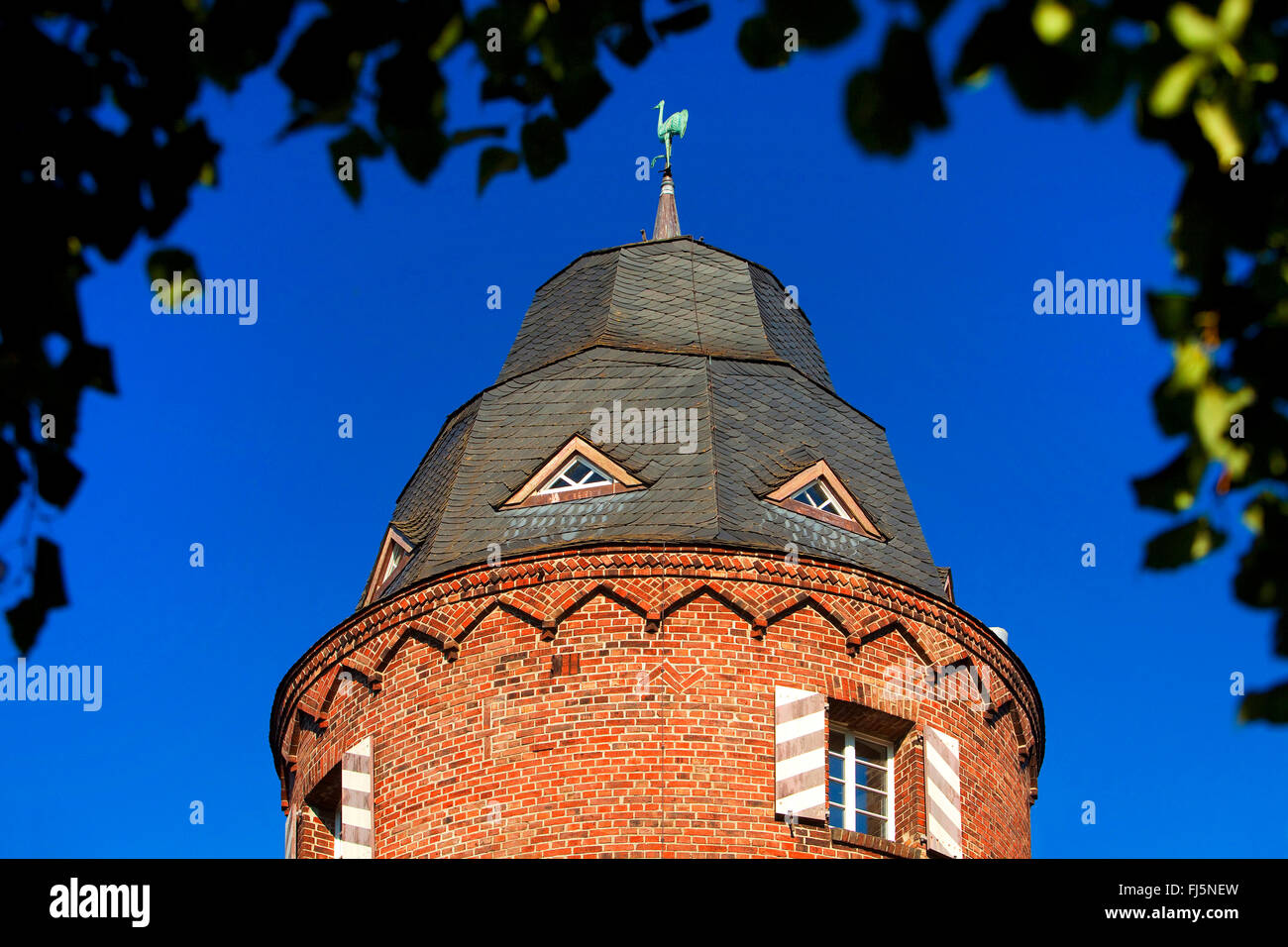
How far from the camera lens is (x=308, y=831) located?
19.9 m

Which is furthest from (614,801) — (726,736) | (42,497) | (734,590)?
(42,497)

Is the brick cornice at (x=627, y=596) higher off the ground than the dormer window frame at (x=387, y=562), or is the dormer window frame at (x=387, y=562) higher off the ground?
the dormer window frame at (x=387, y=562)

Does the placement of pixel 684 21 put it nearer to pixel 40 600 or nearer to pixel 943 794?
pixel 40 600

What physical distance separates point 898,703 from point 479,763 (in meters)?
4.04

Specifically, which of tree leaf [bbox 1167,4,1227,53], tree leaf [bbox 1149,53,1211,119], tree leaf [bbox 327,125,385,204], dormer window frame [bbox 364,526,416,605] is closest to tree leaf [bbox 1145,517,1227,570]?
tree leaf [bbox 1149,53,1211,119]

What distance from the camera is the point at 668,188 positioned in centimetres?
2748

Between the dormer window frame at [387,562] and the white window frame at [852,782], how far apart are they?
514 centimetres

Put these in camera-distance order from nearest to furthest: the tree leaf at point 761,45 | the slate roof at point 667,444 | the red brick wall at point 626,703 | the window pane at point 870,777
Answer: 1. the tree leaf at point 761,45
2. the red brick wall at point 626,703
3. the window pane at point 870,777
4. the slate roof at point 667,444

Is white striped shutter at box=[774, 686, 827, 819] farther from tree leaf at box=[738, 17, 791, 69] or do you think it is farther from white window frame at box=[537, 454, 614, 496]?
tree leaf at box=[738, 17, 791, 69]

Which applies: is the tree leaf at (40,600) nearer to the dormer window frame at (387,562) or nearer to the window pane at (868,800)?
the window pane at (868,800)

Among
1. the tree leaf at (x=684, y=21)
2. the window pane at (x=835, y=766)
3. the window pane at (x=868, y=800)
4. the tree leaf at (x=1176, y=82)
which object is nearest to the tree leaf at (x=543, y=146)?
the tree leaf at (x=684, y=21)

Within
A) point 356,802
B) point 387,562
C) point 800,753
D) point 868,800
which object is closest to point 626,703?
point 800,753

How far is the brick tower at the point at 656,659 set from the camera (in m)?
17.9

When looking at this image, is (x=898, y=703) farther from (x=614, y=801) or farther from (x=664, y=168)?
(x=664, y=168)
